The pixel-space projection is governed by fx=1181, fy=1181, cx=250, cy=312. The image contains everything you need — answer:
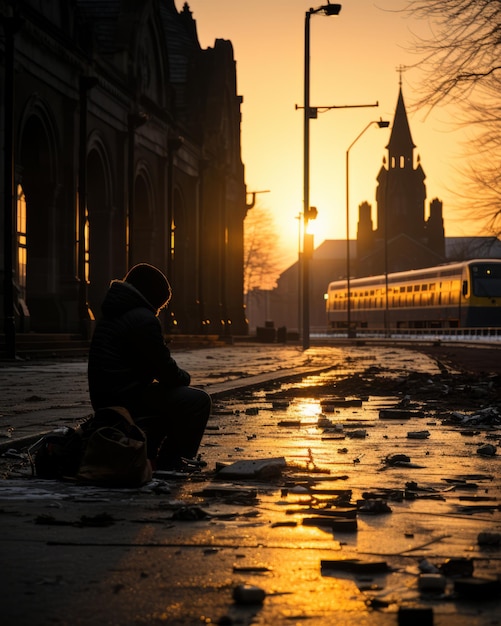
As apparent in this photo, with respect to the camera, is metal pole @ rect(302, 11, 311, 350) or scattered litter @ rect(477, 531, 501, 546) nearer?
scattered litter @ rect(477, 531, 501, 546)

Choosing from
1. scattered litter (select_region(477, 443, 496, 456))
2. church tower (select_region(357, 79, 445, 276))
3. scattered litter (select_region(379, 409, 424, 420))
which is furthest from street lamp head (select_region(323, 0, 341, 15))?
church tower (select_region(357, 79, 445, 276))

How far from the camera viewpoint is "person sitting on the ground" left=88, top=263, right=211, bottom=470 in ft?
24.3

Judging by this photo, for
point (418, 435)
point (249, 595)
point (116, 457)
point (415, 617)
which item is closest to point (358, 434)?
point (418, 435)

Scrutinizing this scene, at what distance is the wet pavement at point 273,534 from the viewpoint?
4055 mm

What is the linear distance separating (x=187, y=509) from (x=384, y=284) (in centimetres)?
7146

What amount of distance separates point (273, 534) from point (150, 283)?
252cm

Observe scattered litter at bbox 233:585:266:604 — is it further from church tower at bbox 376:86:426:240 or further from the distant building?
church tower at bbox 376:86:426:240

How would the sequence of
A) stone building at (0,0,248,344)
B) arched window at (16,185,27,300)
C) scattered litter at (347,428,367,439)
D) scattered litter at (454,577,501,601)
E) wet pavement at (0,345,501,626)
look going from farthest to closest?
arched window at (16,185,27,300) < stone building at (0,0,248,344) < scattered litter at (347,428,367,439) < scattered litter at (454,577,501,601) < wet pavement at (0,345,501,626)

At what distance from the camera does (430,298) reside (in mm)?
68500

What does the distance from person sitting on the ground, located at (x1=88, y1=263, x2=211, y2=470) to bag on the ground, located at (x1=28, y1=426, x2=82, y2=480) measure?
0.99 feet

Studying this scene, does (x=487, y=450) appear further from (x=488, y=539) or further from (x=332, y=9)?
(x=332, y=9)

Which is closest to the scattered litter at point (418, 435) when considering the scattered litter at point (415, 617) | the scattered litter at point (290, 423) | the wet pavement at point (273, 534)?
the wet pavement at point (273, 534)

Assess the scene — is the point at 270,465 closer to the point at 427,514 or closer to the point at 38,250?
the point at 427,514

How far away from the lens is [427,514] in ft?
20.1
